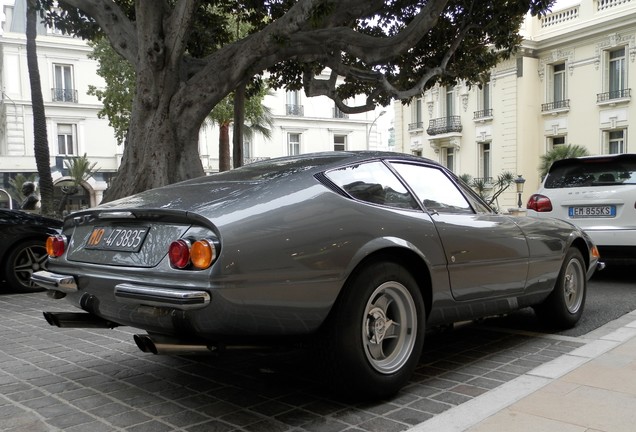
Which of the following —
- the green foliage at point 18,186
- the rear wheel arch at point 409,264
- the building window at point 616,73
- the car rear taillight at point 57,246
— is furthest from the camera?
the building window at point 616,73

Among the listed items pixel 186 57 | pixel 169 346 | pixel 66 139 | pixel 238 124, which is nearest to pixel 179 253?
Result: pixel 169 346

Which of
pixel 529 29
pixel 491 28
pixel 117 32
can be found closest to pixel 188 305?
pixel 117 32

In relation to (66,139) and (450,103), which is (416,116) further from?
(66,139)

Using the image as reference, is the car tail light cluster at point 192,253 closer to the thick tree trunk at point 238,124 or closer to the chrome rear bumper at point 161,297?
the chrome rear bumper at point 161,297

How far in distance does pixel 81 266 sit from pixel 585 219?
20.5 ft

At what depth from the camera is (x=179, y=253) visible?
2836 millimetres

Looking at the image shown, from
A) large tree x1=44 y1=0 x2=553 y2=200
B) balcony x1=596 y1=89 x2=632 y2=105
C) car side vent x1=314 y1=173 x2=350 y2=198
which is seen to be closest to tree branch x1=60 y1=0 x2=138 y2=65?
large tree x1=44 y1=0 x2=553 y2=200

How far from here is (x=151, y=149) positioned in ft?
29.5

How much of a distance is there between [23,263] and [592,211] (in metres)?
7.38

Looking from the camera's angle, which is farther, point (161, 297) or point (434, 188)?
point (434, 188)

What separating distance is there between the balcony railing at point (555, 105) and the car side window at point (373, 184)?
1227 inches

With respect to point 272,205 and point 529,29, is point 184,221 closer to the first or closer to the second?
point 272,205

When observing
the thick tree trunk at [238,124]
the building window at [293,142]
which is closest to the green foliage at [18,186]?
the thick tree trunk at [238,124]

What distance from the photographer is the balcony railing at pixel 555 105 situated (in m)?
31.6
